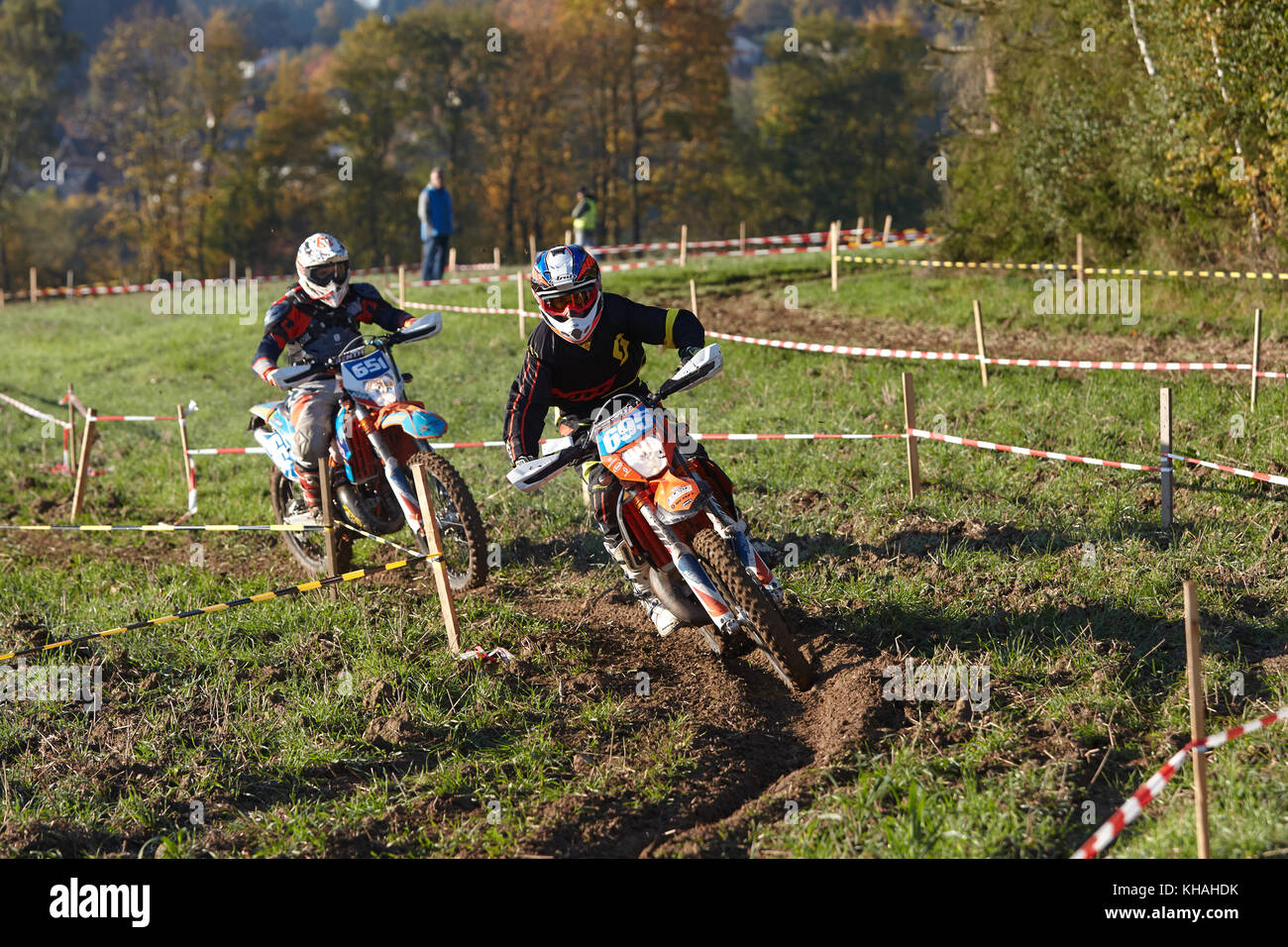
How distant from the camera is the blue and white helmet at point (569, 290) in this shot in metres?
5.93

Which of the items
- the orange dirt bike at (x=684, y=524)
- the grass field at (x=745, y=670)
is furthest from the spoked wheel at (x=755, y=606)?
the grass field at (x=745, y=670)

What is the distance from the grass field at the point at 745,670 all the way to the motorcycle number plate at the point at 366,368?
1424mm

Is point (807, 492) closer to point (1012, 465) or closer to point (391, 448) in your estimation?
point (1012, 465)

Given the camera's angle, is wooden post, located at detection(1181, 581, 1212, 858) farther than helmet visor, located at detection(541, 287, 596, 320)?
No

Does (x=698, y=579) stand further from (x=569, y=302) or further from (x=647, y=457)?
(x=569, y=302)

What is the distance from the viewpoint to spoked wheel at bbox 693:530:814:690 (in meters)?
5.25

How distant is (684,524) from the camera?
5.72 metres

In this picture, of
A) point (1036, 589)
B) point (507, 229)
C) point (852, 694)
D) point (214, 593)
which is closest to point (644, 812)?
point (852, 694)

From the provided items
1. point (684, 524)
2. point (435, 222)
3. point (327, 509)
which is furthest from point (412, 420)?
point (435, 222)

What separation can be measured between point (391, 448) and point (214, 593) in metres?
1.60

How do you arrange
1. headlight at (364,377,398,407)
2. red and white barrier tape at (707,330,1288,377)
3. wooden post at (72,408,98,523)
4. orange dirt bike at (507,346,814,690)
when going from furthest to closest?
wooden post at (72,408,98,523) → red and white barrier tape at (707,330,1288,377) → headlight at (364,377,398,407) → orange dirt bike at (507,346,814,690)

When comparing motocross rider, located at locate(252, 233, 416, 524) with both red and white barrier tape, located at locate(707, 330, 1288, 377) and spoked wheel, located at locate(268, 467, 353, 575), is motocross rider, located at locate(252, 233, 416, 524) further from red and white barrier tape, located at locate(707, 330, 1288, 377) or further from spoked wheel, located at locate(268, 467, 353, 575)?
red and white barrier tape, located at locate(707, 330, 1288, 377)

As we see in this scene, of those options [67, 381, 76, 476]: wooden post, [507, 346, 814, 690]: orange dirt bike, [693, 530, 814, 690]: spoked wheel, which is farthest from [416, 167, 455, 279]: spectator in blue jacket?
[693, 530, 814, 690]: spoked wheel
